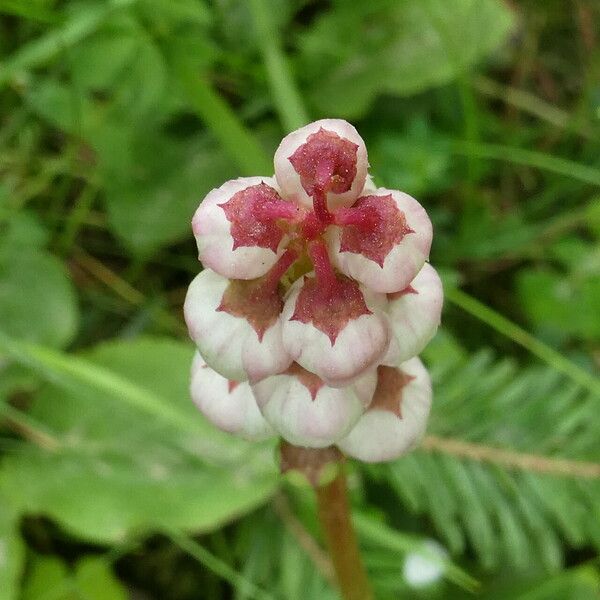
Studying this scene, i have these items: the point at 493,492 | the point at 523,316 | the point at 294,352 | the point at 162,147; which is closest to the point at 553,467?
the point at 493,492

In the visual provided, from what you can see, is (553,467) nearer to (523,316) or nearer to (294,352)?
(523,316)

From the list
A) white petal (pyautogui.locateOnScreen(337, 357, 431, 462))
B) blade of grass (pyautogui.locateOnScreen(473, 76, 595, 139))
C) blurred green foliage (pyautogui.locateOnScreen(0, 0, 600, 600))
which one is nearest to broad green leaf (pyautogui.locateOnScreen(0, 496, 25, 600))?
blurred green foliage (pyautogui.locateOnScreen(0, 0, 600, 600))

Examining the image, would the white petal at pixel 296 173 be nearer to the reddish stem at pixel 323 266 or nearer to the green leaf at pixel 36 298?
the reddish stem at pixel 323 266

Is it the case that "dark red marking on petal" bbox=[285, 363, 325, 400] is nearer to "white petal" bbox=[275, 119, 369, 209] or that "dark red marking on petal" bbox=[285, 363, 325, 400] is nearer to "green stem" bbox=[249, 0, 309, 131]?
"white petal" bbox=[275, 119, 369, 209]

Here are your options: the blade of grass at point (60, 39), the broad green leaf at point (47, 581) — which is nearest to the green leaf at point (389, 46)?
the blade of grass at point (60, 39)

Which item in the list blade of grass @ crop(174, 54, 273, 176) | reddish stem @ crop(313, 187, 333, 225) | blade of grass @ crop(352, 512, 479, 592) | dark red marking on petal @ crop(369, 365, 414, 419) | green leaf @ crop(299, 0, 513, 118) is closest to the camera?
reddish stem @ crop(313, 187, 333, 225)

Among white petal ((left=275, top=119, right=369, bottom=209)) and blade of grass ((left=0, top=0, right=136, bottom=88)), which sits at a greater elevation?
blade of grass ((left=0, top=0, right=136, bottom=88))
